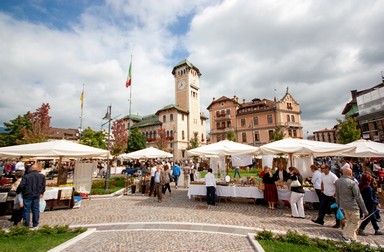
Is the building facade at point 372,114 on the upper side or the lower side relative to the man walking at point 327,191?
upper

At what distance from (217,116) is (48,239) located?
4839 centimetres

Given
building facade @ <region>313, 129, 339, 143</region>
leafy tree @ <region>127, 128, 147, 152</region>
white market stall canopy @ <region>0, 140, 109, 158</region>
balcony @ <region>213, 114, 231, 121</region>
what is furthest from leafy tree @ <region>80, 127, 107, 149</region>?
building facade @ <region>313, 129, 339, 143</region>

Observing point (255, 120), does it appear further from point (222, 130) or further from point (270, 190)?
point (270, 190)

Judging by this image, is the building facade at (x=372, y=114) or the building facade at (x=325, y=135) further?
the building facade at (x=325, y=135)

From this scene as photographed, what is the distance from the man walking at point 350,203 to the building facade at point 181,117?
147 feet

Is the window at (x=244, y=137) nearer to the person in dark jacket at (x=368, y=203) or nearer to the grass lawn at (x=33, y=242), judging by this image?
the person in dark jacket at (x=368, y=203)

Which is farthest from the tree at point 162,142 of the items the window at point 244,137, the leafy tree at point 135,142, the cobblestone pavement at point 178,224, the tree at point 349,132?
the cobblestone pavement at point 178,224

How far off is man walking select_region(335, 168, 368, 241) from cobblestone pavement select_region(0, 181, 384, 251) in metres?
0.44

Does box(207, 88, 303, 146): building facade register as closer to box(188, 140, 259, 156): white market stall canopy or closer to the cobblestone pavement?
box(188, 140, 259, 156): white market stall canopy

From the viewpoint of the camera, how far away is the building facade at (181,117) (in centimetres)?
5019

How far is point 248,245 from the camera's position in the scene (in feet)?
15.9

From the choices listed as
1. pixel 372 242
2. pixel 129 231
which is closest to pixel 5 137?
pixel 129 231

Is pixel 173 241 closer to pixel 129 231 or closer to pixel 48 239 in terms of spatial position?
pixel 129 231

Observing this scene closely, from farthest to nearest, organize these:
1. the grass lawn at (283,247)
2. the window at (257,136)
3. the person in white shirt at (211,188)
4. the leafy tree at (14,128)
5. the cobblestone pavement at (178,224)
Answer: the window at (257,136) → the leafy tree at (14,128) → the person in white shirt at (211,188) → the cobblestone pavement at (178,224) → the grass lawn at (283,247)
